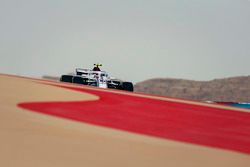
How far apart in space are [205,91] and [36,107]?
13469cm

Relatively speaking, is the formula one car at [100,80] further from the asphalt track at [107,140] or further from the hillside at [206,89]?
the hillside at [206,89]

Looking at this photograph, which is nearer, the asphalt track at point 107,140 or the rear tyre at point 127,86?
the asphalt track at point 107,140

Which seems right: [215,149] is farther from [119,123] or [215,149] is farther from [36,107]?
[36,107]

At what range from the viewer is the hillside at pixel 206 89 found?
130 metres

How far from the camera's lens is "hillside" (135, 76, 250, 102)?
130500mm

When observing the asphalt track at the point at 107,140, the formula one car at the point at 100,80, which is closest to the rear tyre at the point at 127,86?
the formula one car at the point at 100,80

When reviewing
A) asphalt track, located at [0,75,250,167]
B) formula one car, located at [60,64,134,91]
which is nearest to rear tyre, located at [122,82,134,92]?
formula one car, located at [60,64,134,91]

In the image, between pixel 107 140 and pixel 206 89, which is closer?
pixel 107 140

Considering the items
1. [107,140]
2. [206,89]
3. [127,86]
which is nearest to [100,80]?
[127,86]

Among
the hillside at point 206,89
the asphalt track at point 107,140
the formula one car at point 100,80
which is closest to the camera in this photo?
the asphalt track at point 107,140

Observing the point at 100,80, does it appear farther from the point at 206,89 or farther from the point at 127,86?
the point at 206,89

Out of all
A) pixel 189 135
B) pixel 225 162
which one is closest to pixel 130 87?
pixel 189 135

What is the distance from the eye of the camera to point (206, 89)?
141125 millimetres

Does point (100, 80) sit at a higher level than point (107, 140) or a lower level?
higher
